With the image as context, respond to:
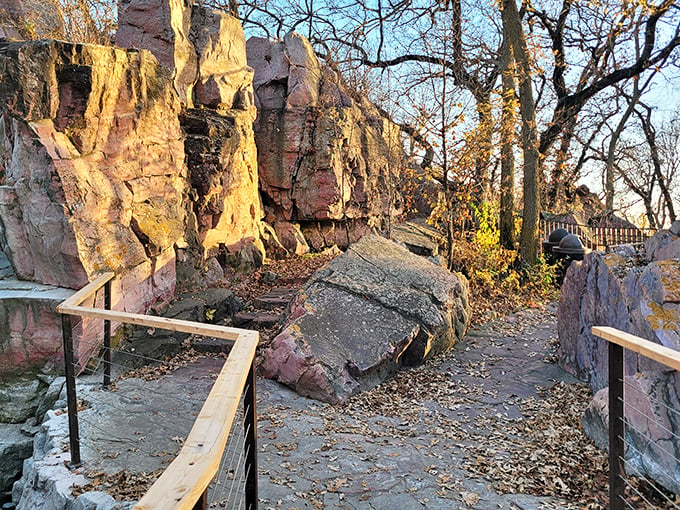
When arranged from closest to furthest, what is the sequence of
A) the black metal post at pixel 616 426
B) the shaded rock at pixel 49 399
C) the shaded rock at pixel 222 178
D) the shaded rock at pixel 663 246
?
the black metal post at pixel 616 426
the shaded rock at pixel 663 246
the shaded rock at pixel 49 399
the shaded rock at pixel 222 178

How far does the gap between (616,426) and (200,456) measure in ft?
7.50

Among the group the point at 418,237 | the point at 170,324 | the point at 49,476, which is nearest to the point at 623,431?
the point at 170,324

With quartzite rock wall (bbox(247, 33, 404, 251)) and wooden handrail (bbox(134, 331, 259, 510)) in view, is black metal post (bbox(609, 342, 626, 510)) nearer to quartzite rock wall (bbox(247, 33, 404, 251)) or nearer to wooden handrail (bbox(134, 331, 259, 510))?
wooden handrail (bbox(134, 331, 259, 510))

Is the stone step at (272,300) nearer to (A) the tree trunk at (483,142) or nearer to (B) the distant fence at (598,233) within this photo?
(A) the tree trunk at (483,142)

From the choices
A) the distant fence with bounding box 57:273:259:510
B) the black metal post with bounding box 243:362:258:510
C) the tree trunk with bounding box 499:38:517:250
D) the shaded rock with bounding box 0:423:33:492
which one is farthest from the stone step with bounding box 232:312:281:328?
the tree trunk with bounding box 499:38:517:250

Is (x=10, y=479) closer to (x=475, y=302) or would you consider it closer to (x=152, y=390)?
(x=152, y=390)

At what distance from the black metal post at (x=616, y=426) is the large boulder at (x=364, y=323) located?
296cm

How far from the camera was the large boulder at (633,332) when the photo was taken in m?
3.55

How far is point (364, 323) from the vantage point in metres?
6.24

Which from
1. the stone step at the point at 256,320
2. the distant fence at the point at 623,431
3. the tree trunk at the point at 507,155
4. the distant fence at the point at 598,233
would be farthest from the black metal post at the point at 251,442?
the distant fence at the point at 598,233

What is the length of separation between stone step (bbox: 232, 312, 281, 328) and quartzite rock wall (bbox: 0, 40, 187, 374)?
1.31m

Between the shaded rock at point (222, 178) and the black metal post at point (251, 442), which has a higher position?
the shaded rock at point (222, 178)

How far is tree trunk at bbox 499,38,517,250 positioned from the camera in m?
10.5

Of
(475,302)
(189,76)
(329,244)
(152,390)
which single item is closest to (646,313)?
(152,390)
